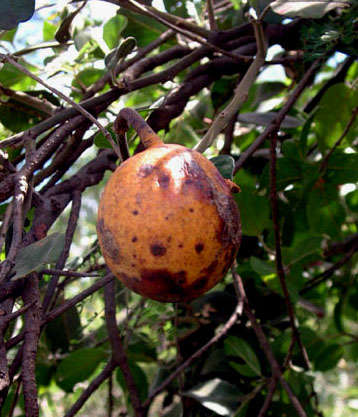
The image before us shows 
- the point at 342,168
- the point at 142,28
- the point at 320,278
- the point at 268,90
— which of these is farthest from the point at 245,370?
the point at 142,28

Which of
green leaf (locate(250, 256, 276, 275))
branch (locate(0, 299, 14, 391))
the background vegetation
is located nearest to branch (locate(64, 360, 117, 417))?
the background vegetation

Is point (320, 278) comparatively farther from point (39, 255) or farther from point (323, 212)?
point (39, 255)

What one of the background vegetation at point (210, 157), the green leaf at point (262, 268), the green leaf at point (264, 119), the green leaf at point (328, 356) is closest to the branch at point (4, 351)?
the background vegetation at point (210, 157)

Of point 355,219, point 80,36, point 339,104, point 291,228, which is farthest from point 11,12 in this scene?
point 355,219

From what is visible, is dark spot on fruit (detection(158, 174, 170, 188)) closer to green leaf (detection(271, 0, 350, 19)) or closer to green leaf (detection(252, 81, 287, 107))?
green leaf (detection(271, 0, 350, 19))

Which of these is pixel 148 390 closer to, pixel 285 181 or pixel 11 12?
pixel 285 181

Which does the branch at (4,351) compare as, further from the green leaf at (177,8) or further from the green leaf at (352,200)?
the green leaf at (352,200)
